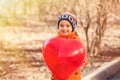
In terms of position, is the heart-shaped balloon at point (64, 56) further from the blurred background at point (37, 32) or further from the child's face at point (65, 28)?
Answer: the blurred background at point (37, 32)

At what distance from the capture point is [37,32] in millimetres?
14250

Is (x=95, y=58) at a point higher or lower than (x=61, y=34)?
lower

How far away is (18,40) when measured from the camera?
12.3 m

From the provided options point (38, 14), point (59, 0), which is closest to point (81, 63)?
point (59, 0)

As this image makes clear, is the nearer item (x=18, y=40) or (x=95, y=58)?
(x=95, y=58)

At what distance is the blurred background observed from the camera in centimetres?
902

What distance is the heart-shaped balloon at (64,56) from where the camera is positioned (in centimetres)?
483

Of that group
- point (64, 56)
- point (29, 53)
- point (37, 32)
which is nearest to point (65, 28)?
point (64, 56)

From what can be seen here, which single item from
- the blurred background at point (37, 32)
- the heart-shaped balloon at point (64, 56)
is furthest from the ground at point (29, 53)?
the heart-shaped balloon at point (64, 56)

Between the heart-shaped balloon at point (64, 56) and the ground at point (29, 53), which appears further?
the ground at point (29, 53)

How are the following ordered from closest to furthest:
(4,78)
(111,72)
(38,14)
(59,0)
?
(4,78) < (111,72) < (59,0) < (38,14)

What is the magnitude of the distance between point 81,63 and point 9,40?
7.52 m

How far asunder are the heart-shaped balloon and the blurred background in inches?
128

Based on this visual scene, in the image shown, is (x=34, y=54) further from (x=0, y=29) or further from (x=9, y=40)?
(x=9, y=40)
